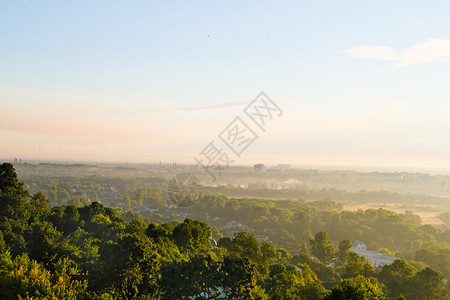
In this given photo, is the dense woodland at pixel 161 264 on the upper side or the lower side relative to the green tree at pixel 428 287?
upper

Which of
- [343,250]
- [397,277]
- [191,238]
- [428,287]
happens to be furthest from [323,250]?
[191,238]

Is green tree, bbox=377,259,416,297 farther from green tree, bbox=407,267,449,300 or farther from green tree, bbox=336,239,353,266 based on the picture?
green tree, bbox=336,239,353,266

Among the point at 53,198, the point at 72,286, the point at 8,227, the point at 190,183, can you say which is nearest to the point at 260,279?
the point at 72,286

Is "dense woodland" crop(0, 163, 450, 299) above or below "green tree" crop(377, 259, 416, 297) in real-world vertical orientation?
above

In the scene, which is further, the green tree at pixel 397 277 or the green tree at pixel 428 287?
the green tree at pixel 397 277

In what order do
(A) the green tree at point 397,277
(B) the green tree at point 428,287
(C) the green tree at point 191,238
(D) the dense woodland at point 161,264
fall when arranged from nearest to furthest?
1. (D) the dense woodland at point 161,264
2. (B) the green tree at point 428,287
3. (A) the green tree at point 397,277
4. (C) the green tree at point 191,238

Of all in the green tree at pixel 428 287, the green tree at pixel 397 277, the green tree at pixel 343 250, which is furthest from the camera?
the green tree at pixel 343 250

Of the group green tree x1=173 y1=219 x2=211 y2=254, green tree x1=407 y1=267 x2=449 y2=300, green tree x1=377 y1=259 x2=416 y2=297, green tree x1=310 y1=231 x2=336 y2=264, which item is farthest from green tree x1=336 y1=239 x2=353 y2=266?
green tree x1=173 y1=219 x2=211 y2=254

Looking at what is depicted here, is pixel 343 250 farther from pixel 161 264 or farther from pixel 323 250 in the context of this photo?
pixel 161 264

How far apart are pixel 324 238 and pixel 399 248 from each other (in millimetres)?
39958

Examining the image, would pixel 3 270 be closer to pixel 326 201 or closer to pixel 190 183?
pixel 326 201

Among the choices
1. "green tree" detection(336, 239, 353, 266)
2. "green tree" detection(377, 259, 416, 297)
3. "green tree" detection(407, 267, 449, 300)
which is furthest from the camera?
"green tree" detection(336, 239, 353, 266)

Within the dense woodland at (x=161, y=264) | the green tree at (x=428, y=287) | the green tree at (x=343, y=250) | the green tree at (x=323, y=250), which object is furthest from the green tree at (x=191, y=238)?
the green tree at (x=343, y=250)

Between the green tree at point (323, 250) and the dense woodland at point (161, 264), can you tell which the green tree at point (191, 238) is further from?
the green tree at point (323, 250)
